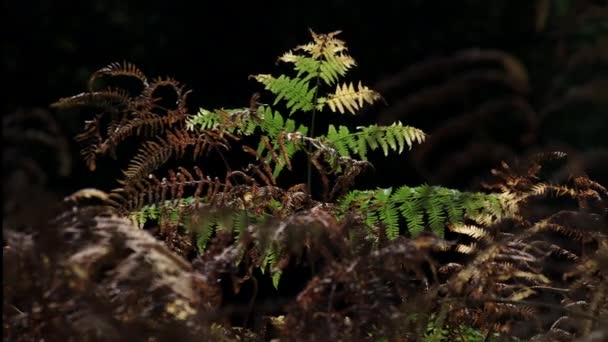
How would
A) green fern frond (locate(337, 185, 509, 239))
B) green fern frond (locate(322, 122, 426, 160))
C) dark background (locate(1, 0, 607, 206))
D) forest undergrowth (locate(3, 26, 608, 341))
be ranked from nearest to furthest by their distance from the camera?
forest undergrowth (locate(3, 26, 608, 341)) → green fern frond (locate(337, 185, 509, 239)) → green fern frond (locate(322, 122, 426, 160)) → dark background (locate(1, 0, 607, 206))

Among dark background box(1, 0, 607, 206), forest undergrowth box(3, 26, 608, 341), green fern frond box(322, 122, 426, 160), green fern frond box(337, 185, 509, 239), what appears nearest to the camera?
forest undergrowth box(3, 26, 608, 341)

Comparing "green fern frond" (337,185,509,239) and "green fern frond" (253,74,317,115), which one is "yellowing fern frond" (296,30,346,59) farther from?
"green fern frond" (337,185,509,239)

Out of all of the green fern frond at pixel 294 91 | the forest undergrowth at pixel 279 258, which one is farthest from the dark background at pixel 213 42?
the forest undergrowth at pixel 279 258

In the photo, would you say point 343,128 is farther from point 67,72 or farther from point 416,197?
point 67,72

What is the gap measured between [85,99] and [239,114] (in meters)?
0.27

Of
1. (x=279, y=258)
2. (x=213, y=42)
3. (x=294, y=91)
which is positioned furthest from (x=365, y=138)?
(x=213, y=42)

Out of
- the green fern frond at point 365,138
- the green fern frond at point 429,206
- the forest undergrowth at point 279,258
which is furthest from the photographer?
the green fern frond at point 365,138

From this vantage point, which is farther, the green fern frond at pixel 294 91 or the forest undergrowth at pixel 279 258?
the green fern frond at pixel 294 91

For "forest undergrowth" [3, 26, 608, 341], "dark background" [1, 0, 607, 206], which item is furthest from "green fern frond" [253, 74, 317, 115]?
"dark background" [1, 0, 607, 206]

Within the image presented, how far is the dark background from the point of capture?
4977 millimetres

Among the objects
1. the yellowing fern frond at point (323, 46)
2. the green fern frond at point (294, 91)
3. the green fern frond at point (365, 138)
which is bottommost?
the green fern frond at point (365, 138)

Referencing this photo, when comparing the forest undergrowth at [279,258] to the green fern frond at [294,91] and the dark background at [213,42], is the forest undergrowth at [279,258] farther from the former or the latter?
the dark background at [213,42]

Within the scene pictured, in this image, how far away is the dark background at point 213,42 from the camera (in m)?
4.98

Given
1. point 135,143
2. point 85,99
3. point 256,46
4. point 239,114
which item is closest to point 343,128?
point 239,114
